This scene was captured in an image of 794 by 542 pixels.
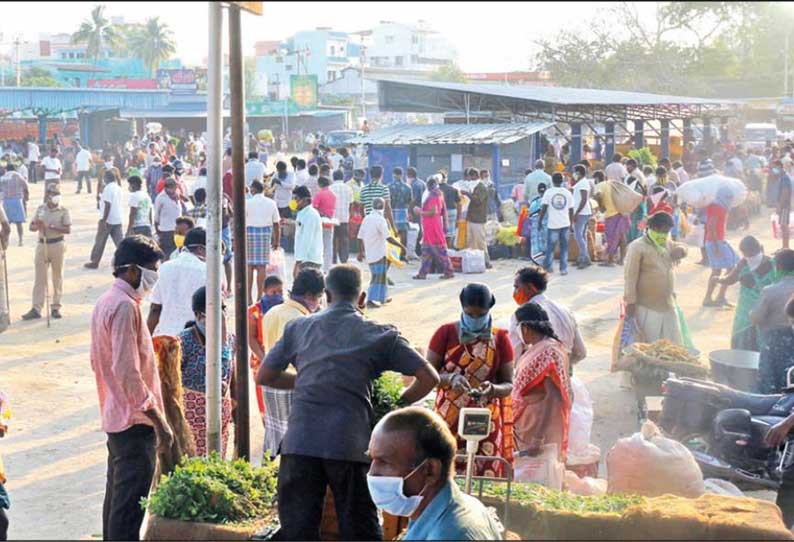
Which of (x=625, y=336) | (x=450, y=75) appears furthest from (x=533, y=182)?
(x=450, y=75)

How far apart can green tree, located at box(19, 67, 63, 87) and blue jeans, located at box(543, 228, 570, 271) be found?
40661 millimetres

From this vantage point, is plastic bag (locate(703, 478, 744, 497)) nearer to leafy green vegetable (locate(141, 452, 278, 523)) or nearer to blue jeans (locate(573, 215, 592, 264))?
leafy green vegetable (locate(141, 452, 278, 523))

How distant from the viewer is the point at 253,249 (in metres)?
12.9

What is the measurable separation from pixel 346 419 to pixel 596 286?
1136 cm

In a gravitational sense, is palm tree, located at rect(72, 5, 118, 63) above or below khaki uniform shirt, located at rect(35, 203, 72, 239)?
above

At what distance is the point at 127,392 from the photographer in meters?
5.17

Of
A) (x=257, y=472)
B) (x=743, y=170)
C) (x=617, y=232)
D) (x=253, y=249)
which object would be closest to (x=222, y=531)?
(x=257, y=472)

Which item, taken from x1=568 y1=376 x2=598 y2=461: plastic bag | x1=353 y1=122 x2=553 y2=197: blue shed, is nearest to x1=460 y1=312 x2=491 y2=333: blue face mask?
x1=568 y1=376 x2=598 y2=461: plastic bag

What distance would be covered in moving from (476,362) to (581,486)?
5.09ft

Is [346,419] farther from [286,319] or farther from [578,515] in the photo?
[286,319]

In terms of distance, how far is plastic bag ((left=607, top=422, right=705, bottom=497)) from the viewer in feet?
20.0

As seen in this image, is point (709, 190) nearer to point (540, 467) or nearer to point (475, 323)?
point (540, 467)

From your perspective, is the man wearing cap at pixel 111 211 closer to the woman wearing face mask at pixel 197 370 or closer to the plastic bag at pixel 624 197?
the plastic bag at pixel 624 197

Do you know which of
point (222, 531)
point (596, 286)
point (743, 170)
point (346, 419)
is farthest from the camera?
point (743, 170)
